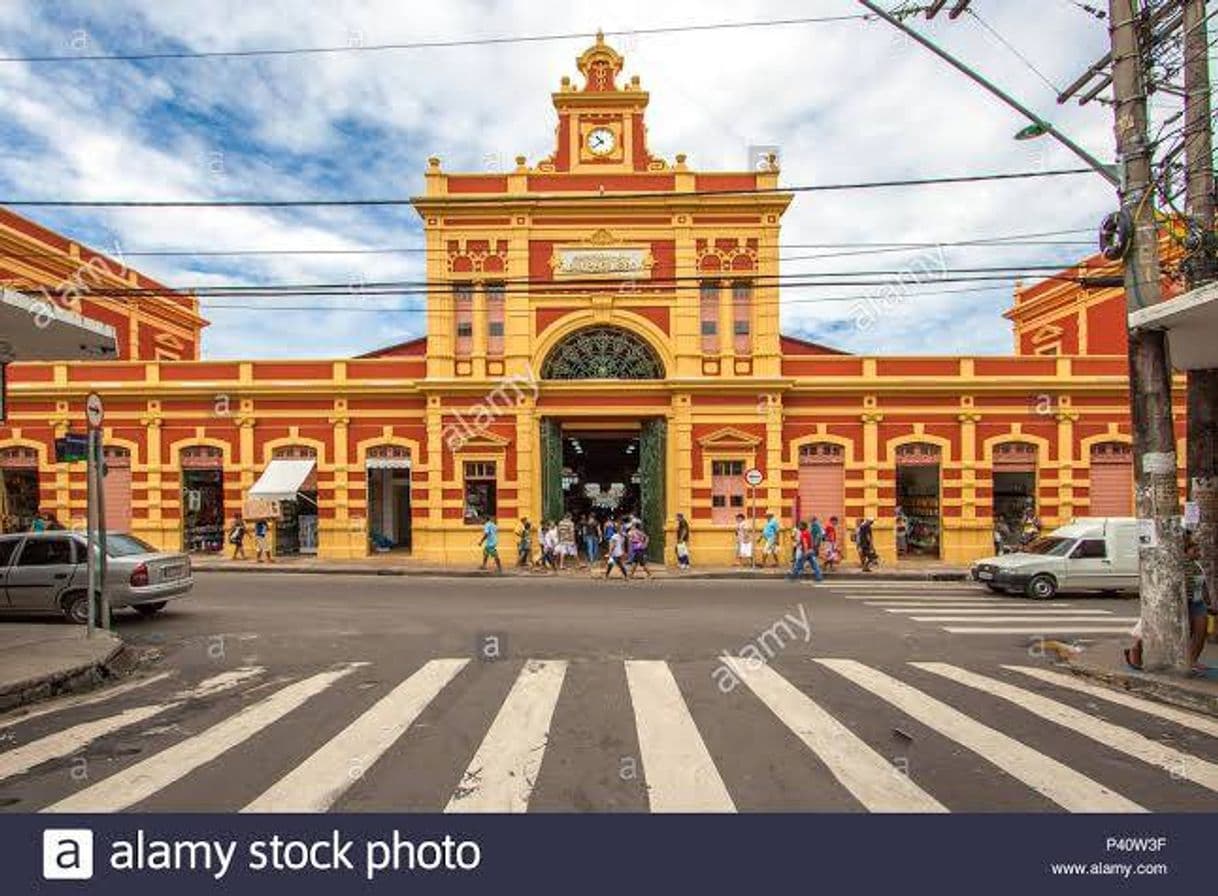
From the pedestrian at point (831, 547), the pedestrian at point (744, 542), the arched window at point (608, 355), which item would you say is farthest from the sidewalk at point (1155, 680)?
the arched window at point (608, 355)

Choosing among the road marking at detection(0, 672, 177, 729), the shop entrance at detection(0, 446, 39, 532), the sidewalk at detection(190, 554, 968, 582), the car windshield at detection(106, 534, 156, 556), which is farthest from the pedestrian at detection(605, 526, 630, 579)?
the shop entrance at detection(0, 446, 39, 532)

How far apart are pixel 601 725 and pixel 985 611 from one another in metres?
10.1

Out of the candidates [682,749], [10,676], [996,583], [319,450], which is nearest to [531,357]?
[319,450]

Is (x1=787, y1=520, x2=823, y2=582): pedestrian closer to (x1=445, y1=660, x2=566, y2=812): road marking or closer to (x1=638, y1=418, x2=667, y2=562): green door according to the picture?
(x1=638, y1=418, x2=667, y2=562): green door

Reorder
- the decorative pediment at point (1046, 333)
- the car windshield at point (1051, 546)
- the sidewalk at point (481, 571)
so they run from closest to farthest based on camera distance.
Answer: the car windshield at point (1051, 546) < the sidewalk at point (481, 571) < the decorative pediment at point (1046, 333)

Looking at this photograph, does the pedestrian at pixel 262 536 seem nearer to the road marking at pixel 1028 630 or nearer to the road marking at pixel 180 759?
the road marking at pixel 180 759

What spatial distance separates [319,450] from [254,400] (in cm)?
268

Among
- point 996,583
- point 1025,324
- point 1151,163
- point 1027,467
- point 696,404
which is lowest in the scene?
point 996,583

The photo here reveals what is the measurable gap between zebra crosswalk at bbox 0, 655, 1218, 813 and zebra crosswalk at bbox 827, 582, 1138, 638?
3603 mm

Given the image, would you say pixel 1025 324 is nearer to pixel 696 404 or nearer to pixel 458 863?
pixel 696 404

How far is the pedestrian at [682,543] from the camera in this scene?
779 inches

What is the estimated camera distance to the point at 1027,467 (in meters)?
21.5

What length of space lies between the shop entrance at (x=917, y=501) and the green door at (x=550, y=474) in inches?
426

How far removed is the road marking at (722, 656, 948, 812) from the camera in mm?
4355
